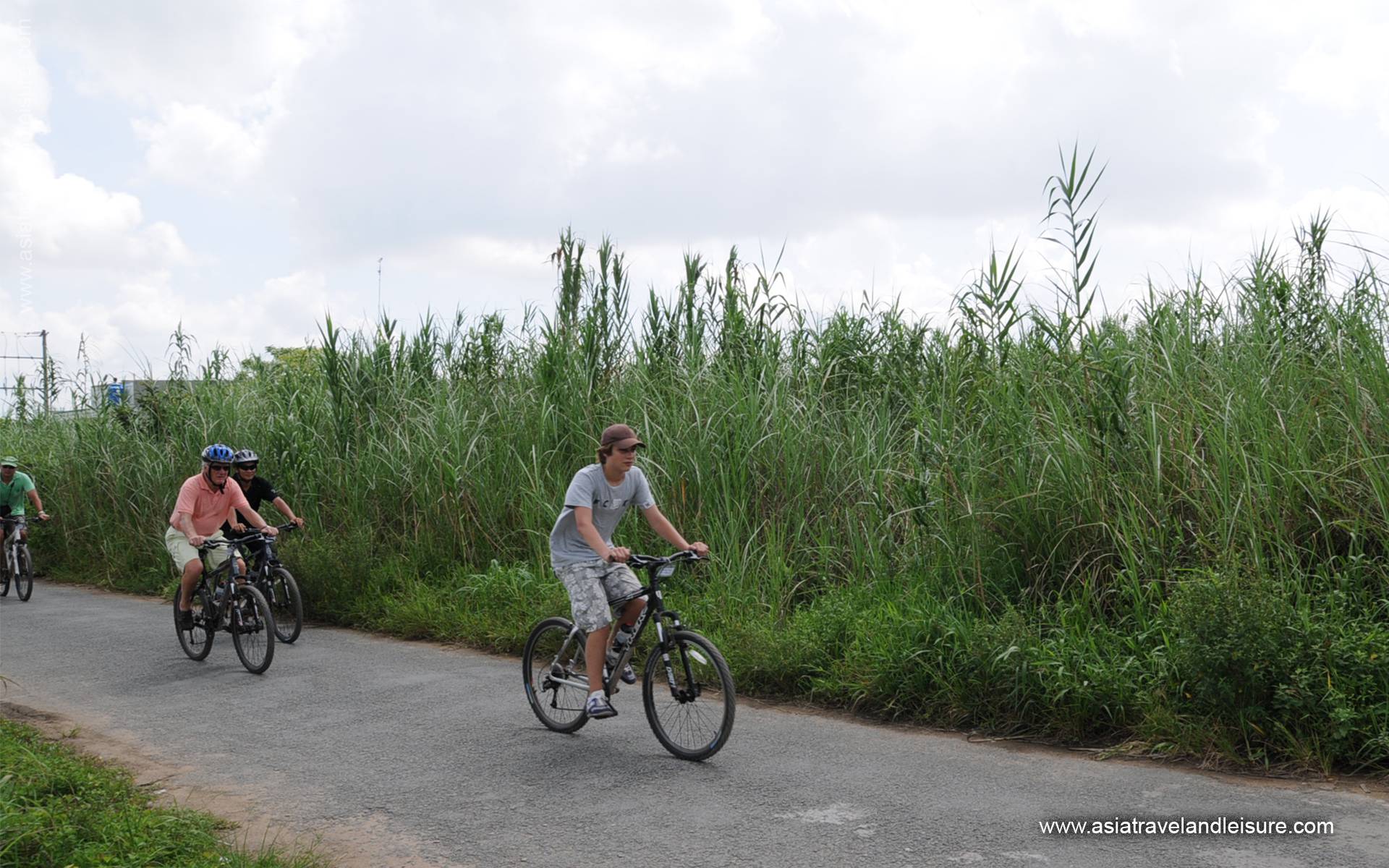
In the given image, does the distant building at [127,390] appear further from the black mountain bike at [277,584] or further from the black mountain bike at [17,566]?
the black mountain bike at [277,584]

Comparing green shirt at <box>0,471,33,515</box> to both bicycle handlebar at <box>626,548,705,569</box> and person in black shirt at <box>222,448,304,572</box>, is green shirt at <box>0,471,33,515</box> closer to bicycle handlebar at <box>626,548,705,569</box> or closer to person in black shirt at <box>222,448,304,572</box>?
person in black shirt at <box>222,448,304,572</box>

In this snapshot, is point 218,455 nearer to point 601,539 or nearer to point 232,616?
point 232,616

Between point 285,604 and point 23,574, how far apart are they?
22.8 ft

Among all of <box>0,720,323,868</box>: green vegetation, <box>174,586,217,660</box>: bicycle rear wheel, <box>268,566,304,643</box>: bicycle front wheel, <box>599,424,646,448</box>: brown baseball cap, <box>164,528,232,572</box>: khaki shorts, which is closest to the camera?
<box>0,720,323,868</box>: green vegetation

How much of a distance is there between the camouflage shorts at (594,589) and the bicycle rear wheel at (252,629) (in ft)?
12.5

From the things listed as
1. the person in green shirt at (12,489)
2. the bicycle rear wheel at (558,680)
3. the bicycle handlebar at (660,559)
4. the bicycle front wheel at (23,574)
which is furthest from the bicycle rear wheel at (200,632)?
the person in green shirt at (12,489)

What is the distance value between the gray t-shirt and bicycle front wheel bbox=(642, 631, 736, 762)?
79 cm

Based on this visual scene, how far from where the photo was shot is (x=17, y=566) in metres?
16.0

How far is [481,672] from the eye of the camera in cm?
951

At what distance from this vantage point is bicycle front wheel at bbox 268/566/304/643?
37.2 feet

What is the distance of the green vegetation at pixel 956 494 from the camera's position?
6559mm

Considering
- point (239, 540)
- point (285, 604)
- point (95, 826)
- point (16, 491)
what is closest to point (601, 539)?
point (95, 826)

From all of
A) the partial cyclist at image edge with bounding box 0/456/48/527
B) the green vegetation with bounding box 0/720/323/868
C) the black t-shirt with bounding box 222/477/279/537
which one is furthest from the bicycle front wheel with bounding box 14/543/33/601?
the green vegetation with bounding box 0/720/323/868

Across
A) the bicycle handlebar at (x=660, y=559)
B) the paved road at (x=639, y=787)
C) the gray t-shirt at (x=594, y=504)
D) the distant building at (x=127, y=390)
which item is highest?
the distant building at (x=127, y=390)
